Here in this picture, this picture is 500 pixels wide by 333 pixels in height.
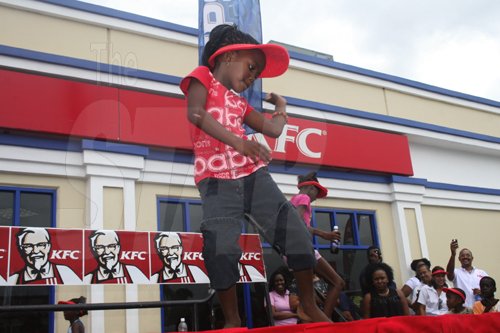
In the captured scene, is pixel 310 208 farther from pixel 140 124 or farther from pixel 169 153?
pixel 169 153

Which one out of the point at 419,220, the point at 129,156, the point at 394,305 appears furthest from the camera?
the point at 419,220

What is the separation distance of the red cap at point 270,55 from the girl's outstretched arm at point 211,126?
201mm

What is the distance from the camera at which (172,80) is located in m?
7.11

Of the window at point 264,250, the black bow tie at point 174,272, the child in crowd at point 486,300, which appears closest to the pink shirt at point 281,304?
the window at point 264,250

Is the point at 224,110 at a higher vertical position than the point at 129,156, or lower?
lower

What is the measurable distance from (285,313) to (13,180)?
10.4 feet

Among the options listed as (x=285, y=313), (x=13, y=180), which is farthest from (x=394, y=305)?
(x=13, y=180)

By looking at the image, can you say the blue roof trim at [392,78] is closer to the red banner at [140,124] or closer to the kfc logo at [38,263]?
the red banner at [140,124]

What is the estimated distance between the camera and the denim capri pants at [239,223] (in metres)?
2.17

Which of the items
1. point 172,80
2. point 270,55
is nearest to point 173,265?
point 172,80

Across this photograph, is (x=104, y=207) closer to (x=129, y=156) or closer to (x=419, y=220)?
(x=129, y=156)

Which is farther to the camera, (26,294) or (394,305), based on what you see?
(26,294)

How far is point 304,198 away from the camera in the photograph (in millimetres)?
3775

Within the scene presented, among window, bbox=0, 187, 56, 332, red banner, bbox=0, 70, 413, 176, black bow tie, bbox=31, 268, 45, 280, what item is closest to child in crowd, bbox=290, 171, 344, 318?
red banner, bbox=0, 70, 413, 176
